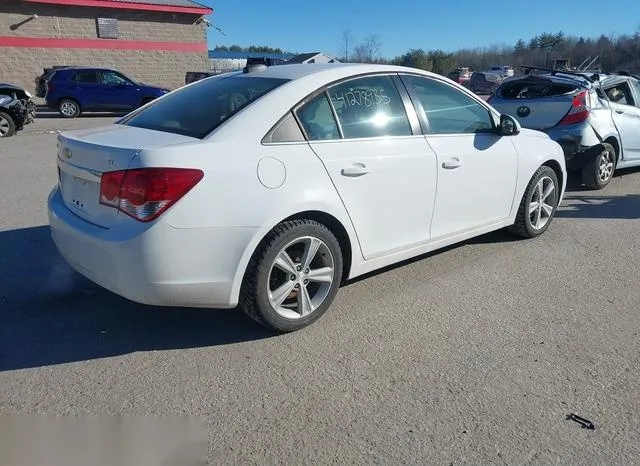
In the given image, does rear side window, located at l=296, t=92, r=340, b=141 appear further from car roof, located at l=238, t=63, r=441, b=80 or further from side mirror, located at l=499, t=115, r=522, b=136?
side mirror, located at l=499, t=115, r=522, b=136

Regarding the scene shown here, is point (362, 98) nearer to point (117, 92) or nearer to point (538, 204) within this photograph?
point (538, 204)

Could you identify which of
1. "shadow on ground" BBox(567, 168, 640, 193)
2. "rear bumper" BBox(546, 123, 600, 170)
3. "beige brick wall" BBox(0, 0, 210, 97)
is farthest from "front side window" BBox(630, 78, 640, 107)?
"beige brick wall" BBox(0, 0, 210, 97)

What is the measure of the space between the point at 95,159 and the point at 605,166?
6.79 meters

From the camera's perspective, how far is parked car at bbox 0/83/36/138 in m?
12.5

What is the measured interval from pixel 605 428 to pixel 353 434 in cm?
117

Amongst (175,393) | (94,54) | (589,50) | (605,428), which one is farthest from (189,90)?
(589,50)

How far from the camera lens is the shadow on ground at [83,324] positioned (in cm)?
328

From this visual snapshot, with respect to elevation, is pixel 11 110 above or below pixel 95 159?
below

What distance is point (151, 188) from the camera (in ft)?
9.39

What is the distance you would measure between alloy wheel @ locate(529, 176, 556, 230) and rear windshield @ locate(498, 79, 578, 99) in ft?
8.87

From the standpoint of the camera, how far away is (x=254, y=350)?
3.29 m

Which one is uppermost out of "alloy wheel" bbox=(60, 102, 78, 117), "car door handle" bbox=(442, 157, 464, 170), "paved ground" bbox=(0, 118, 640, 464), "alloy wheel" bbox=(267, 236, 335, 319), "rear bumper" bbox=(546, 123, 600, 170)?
"car door handle" bbox=(442, 157, 464, 170)

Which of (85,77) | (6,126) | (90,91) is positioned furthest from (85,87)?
(6,126)

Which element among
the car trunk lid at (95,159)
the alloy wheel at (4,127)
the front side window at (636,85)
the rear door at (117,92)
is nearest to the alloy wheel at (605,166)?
the front side window at (636,85)
